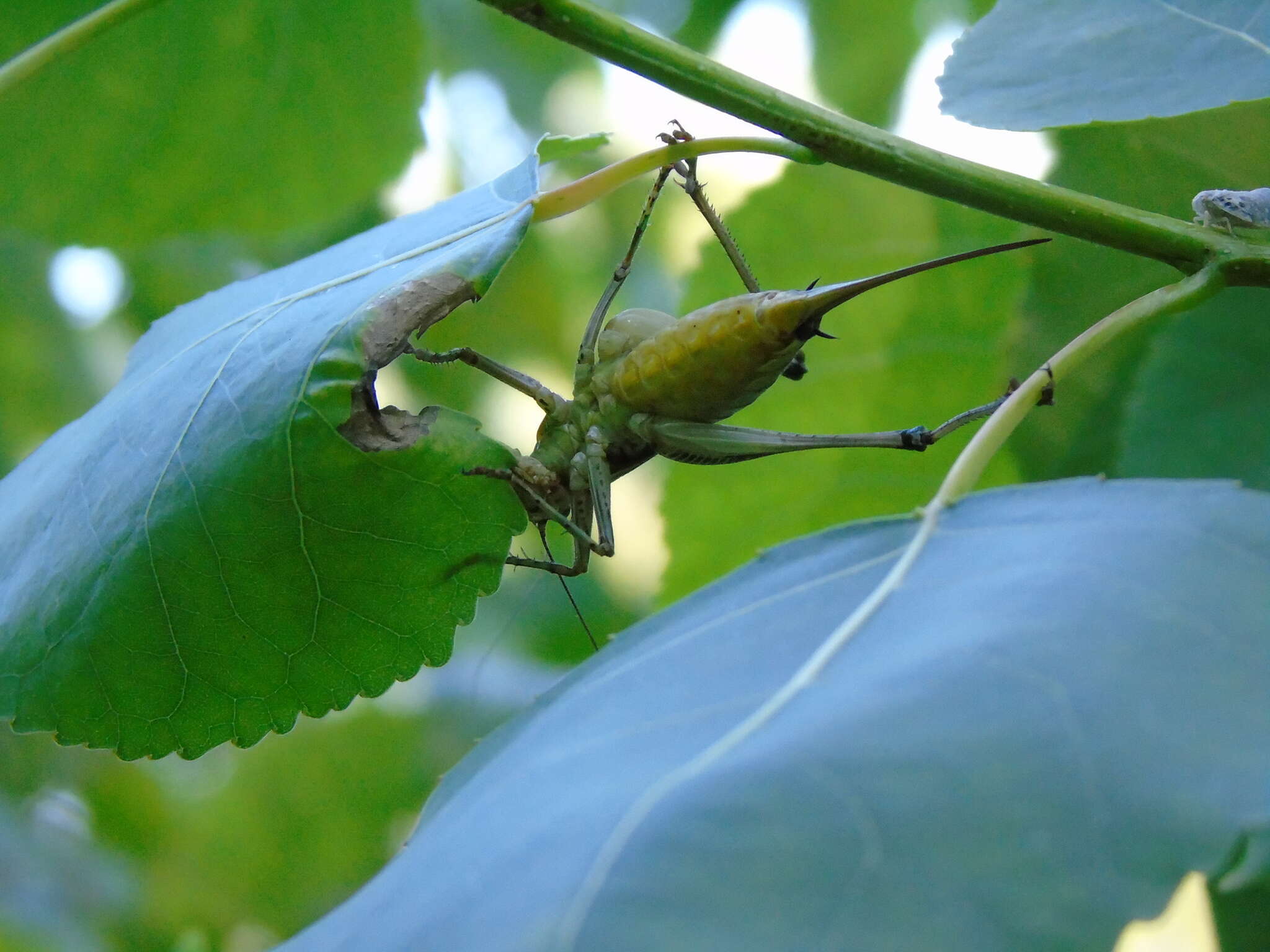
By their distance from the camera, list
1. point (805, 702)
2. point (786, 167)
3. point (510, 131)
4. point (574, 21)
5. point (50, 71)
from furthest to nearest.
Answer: point (510, 131)
point (786, 167)
point (50, 71)
point (574, 21)
point (805, 702)

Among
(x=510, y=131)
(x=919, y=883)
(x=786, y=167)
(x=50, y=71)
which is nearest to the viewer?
(x=919, y=883)

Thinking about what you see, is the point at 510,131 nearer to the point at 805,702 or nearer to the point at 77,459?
the point at 77,459

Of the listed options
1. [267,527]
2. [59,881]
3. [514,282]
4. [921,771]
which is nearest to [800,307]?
[267,527]

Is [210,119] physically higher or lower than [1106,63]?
higher

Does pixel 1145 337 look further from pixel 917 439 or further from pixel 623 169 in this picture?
pixel 623 169

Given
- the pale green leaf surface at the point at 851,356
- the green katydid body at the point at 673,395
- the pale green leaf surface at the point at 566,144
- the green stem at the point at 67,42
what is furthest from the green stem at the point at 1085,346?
the green stem at the point at 67,42

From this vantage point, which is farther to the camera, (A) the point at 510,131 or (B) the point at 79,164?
(A) the point at 510,131

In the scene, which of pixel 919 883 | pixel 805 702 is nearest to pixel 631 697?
pixel 805 702
